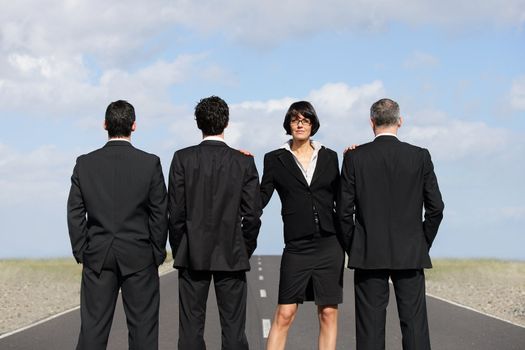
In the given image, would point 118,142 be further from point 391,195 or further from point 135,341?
point 391,195

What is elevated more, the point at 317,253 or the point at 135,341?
the point at 317,253

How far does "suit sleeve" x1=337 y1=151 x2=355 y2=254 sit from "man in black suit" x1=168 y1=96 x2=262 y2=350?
67cm

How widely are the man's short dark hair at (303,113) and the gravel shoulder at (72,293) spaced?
24.1 feet

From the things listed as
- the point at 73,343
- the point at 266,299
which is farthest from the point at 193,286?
the point at 266,299

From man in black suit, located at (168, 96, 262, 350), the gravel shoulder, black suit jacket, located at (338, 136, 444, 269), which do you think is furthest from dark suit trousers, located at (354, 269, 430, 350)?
the gravel shoulder

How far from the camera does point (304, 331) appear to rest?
35.4 ft

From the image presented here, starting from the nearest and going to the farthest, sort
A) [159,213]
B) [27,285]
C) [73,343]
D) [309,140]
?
[159,213]
[309,140]
[73,343]
[27,285]

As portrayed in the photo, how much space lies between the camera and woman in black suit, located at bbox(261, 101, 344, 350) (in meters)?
6.53

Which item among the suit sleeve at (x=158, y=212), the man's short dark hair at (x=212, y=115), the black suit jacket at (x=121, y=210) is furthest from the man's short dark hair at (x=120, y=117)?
the man's short dark hair at (x=212, y=115)

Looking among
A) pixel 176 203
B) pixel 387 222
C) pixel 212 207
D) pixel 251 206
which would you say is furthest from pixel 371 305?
pixel 176 203

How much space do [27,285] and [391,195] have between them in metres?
17.7

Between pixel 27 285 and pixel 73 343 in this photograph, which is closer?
pixel 73 343

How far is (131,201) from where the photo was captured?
248 inches

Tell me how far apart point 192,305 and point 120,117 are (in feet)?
5.39
